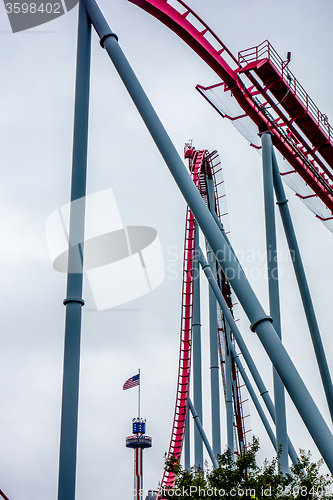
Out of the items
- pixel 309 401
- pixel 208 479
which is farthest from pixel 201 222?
pixel 208 479

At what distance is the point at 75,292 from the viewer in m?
5.79

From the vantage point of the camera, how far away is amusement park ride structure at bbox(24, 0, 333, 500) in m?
5.41

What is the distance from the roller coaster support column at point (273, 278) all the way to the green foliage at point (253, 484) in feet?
4.35

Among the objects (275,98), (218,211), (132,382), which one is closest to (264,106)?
(275,98)

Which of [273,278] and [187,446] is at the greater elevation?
[273,278]

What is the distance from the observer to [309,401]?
514 cm

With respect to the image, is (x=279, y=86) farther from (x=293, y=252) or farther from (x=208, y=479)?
(x=208, y=479)

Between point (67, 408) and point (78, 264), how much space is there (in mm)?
1375

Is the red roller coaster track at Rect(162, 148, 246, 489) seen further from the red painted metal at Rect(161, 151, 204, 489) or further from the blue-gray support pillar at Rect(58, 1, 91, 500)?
the blue-gray support pillar at Rect(58, 1, 91, 500)

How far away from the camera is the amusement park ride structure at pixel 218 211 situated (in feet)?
17.7

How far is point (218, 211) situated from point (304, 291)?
19.7ft

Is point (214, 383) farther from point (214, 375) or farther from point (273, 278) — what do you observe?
point (273, 278)

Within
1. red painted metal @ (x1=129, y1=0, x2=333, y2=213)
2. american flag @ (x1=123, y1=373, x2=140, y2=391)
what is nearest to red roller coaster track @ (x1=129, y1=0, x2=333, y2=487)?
red painted metal @ (x1=129, y1=0, x2=333, y2=213)

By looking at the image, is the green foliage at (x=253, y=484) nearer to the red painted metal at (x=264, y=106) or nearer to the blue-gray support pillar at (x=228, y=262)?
the blue-gray support pillar at (x=228, y=262)
